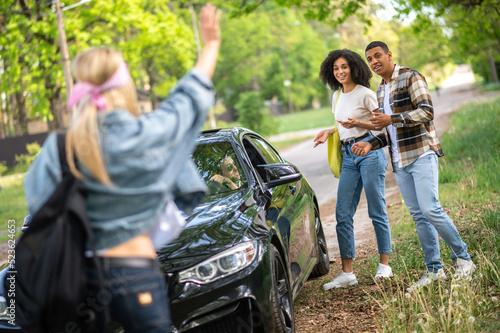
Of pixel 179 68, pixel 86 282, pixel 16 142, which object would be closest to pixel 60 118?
pixel 16 142

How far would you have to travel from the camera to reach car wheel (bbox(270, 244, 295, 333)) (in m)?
3.72

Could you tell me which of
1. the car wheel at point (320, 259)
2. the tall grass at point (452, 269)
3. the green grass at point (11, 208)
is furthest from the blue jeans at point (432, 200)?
the green grass at point (11, 208)

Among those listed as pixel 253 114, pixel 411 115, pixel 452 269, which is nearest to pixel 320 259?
pixel 452 269

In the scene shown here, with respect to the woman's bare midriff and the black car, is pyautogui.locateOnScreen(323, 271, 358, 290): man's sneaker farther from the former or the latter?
the woman's bare midriff

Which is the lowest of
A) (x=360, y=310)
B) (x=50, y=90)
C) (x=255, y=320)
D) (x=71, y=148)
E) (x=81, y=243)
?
(x=360, y=310)

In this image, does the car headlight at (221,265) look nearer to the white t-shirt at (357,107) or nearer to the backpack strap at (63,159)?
the backpack strap at (63,159)

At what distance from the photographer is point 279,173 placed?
4879 millimetres

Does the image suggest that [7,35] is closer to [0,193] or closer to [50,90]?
[50,90]

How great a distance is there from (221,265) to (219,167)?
1431 mm

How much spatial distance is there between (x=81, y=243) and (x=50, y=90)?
22.6 m

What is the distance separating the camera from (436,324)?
367cm

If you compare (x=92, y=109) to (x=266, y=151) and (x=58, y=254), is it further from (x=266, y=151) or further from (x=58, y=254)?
(x=266, y=151)

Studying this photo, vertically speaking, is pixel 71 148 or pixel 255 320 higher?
pixel 71 148

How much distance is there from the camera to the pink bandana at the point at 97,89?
2260 mm
